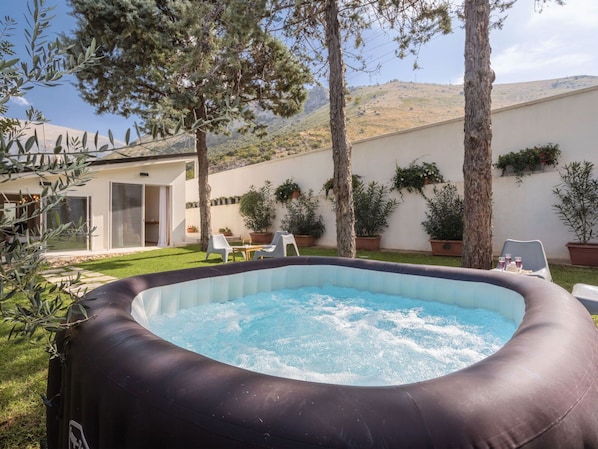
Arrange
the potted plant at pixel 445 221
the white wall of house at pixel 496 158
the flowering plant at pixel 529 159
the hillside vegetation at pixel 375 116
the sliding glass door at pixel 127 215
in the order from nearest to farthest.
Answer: the white wall of house at pixel 496 158 < the flowering plant at pixel 529 159 < the potted plant at pixel 445 221 < the sliding glass door at pixel 127 215 < the hillside vegetation at pixel 375 116

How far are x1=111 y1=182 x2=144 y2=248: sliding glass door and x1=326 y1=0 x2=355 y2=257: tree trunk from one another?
Result: 9.25m

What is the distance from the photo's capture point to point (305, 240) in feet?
47.1

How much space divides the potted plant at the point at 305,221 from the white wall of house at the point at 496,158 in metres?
0.34

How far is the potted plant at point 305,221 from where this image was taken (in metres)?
14.4

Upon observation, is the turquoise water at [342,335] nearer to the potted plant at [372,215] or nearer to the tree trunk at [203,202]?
the potted plant at [372,215]

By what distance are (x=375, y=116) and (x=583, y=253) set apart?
4236 centimetres

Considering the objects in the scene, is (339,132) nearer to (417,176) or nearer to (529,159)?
(417,176)

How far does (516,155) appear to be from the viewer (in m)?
9.30

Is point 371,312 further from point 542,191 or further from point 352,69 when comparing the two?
point 352,69

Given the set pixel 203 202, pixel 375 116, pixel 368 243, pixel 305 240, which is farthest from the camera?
pixel 375 116

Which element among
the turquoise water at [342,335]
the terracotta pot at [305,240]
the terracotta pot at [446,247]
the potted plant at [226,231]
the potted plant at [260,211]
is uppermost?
the potted plant at [260,211]

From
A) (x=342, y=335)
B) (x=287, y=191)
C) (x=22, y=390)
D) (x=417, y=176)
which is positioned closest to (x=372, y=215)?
(x=417, y=176)

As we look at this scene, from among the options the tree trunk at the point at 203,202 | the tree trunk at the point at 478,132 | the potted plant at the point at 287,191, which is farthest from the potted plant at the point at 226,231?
the tree trunk at the point at 478,132

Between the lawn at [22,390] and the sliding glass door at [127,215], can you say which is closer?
the lawn at [22,390]
